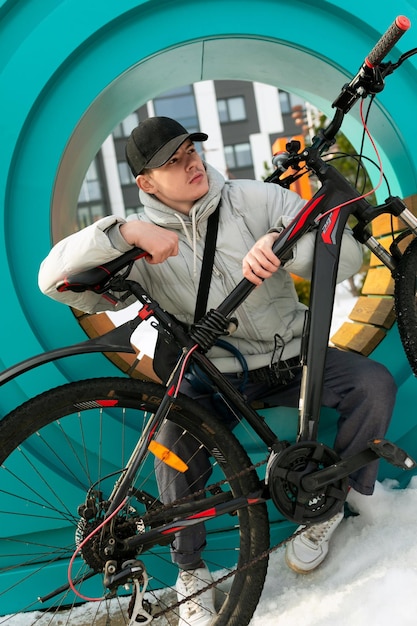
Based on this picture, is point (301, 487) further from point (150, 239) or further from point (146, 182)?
point (146, 182)

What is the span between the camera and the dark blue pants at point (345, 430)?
2123 millimetres

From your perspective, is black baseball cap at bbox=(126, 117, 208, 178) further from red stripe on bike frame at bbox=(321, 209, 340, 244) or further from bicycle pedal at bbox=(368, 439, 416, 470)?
bicycle pedal at bbox=(368, 439, 416, 470)

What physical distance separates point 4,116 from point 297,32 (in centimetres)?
114

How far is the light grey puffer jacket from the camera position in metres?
2.15

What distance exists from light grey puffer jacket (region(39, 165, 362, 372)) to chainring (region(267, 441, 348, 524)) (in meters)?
0.38

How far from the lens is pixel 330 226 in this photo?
205 cm

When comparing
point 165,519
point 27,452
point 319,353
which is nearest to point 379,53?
point 319,353

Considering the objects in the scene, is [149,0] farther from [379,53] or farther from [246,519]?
[246,519]

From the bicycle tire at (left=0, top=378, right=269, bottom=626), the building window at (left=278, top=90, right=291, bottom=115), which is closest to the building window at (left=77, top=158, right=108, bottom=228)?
the building window at (left=278, top=90, right=291, bottom=115)

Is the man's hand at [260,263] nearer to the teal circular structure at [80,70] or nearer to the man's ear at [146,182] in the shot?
the man's ear at [146,182]

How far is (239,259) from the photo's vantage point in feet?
7.24

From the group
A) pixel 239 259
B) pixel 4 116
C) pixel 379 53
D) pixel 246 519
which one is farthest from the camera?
pixel 4 116

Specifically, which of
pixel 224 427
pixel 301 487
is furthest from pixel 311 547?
pixel 224 427

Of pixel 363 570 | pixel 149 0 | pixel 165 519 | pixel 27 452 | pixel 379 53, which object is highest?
pixel 149 0
